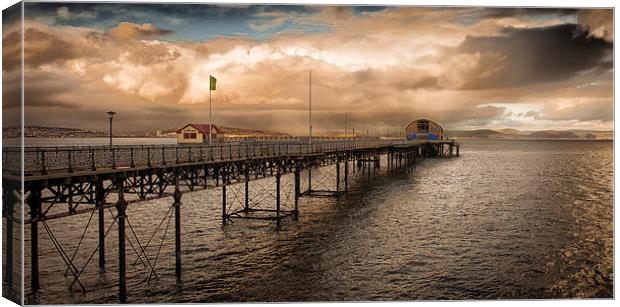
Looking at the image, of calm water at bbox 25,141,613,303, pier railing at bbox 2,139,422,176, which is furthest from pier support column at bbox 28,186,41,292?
pier railing at bbox 2,139,422,176

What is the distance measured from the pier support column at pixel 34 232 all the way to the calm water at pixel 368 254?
539 mm

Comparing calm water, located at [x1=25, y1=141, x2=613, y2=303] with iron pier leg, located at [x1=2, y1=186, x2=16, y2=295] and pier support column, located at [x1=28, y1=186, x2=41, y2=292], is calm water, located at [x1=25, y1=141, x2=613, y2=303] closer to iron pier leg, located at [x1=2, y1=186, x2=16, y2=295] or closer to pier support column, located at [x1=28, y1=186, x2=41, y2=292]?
pier support column, located at [x1=28, y1=186, x2=41, y2=292]

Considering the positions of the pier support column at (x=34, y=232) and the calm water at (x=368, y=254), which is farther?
the calm water at (x=368, y=254)

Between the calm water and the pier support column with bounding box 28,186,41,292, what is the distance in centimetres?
54

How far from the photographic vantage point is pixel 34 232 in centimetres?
1883

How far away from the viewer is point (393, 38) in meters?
28.0

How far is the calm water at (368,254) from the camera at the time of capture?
68.1 ft

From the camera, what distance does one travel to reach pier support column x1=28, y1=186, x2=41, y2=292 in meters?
17.1

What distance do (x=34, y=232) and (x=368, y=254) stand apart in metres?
14.4

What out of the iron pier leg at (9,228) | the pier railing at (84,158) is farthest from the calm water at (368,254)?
the pier railing at (84,158)

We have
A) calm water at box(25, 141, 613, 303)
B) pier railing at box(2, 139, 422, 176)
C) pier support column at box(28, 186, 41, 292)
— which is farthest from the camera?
calm water at box(25, 141, 613, 303)

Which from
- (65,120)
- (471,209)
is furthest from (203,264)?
(471,209)

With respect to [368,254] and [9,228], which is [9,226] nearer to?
[9,228]

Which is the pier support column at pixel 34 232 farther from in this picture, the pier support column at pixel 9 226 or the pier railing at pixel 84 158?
the pier railing at pixel 84 158
